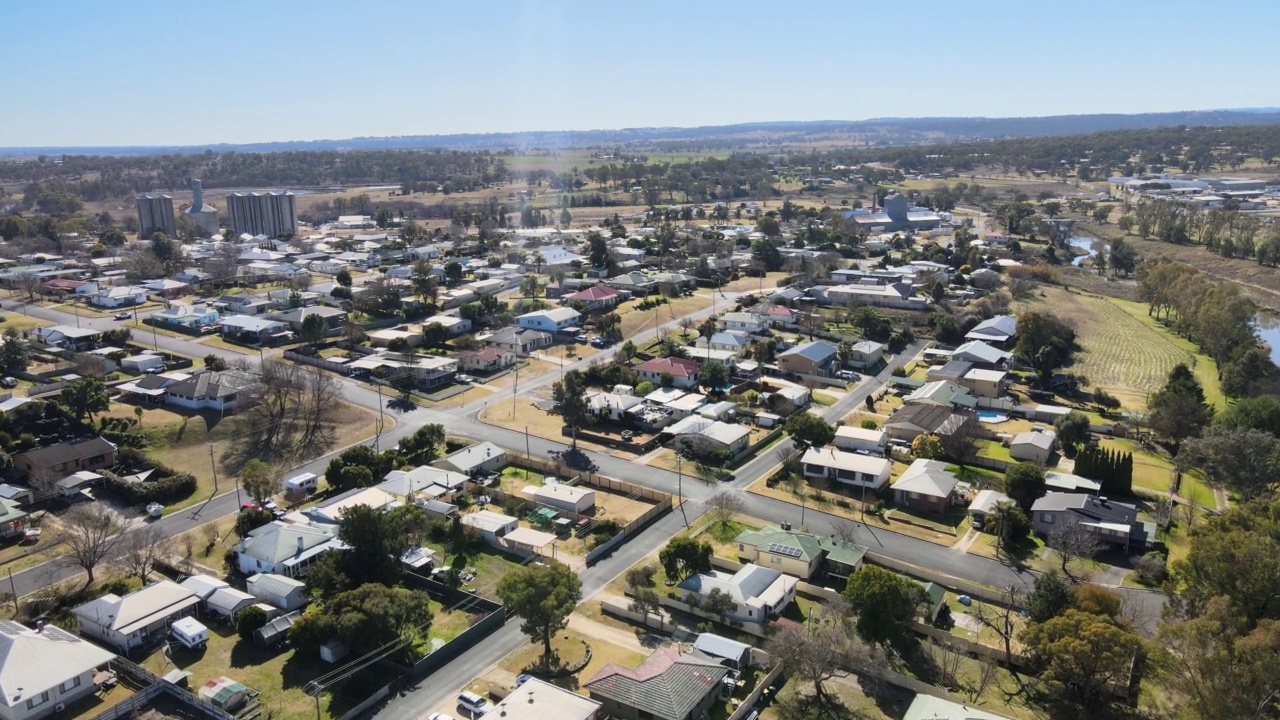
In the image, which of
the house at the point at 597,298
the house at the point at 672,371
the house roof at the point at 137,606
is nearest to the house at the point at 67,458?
the house roof at the point at 137,606

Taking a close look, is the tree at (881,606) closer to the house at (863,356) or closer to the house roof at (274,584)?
the house roof at (274,584)

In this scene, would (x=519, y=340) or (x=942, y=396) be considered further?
(x=519, y=340)

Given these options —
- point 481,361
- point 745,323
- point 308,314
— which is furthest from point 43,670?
point 745,323

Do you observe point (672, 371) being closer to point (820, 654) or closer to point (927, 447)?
point (927, 447)

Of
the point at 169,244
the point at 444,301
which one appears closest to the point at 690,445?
the point at 444,301

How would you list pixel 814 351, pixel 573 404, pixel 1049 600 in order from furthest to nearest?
1. pixel 814 351
2. pixel 573 404
3. pixel 1049 600

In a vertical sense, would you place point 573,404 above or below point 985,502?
above
